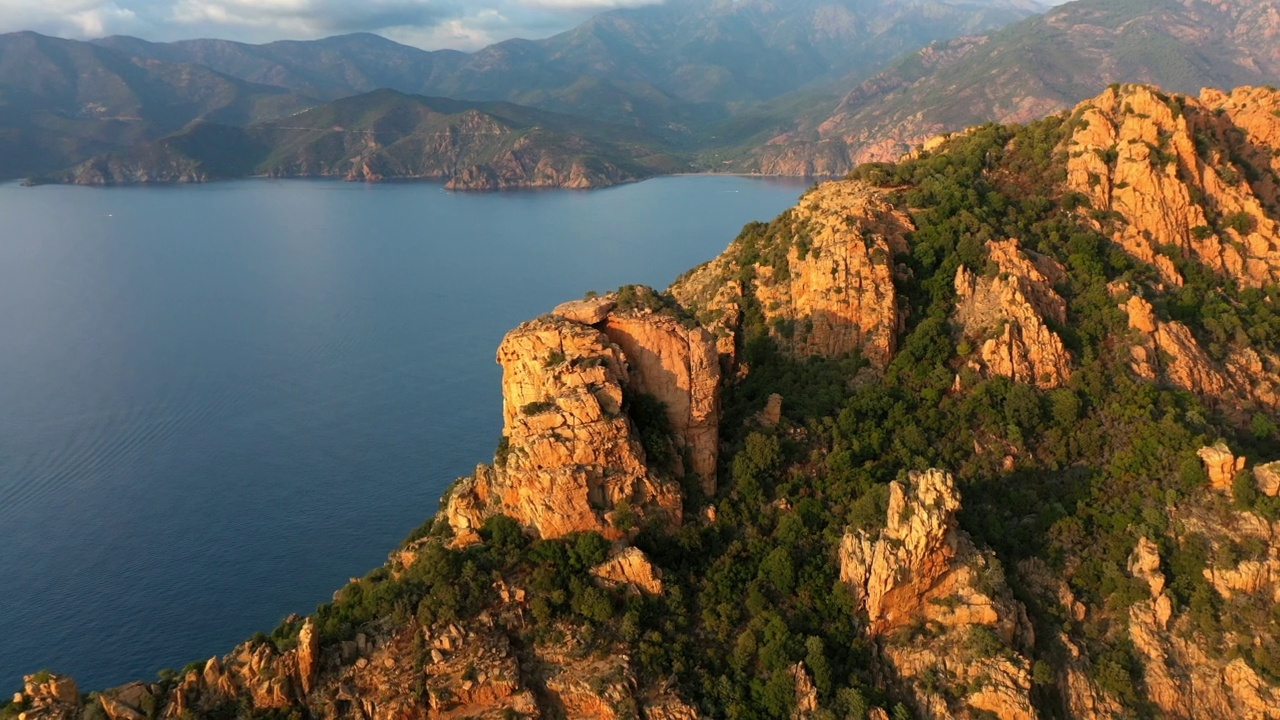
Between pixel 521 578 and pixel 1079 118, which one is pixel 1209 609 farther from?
pixel 1079 118

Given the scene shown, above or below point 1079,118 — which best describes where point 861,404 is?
below

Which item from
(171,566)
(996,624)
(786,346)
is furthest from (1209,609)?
(171,566)

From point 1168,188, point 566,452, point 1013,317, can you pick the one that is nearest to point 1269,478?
point 1013,317

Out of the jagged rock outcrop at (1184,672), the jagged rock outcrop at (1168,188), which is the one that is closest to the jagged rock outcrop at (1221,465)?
the jagged rock outcrop at (1184,672)

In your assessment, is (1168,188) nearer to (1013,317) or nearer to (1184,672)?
(1013,317)

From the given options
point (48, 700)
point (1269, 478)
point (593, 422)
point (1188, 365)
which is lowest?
point (48, 700)

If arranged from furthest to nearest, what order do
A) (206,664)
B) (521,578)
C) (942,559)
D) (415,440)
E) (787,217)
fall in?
(415,440), (787,217), (942,559), (521,578), (206,664)
